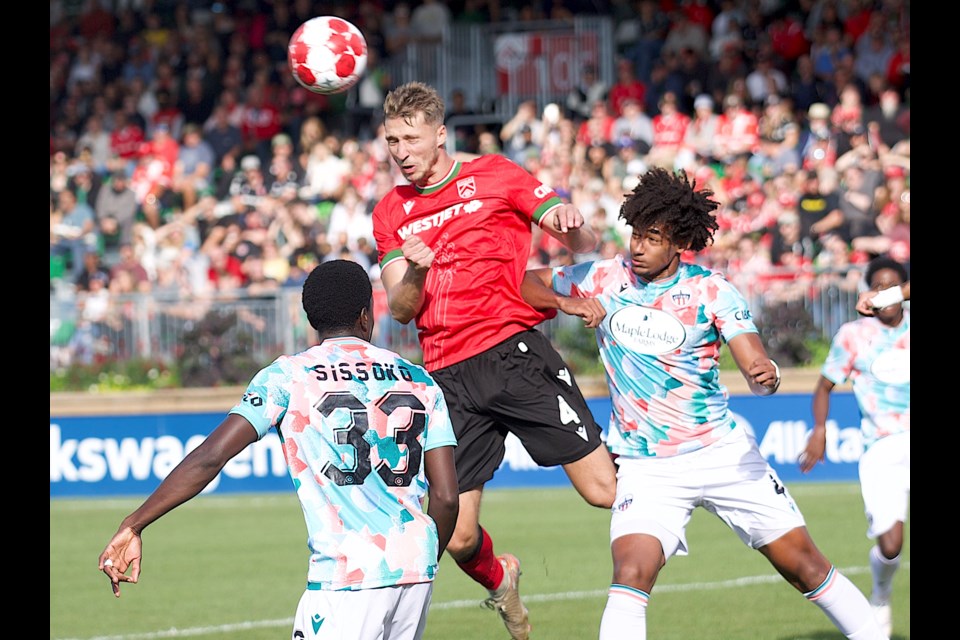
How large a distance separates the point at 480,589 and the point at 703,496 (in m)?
4.11

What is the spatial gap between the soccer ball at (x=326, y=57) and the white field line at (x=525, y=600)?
339 centimetres

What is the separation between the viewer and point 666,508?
6.79 m

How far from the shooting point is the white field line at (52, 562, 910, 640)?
904cm

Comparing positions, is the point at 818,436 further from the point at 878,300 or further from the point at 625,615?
the point at 625,615

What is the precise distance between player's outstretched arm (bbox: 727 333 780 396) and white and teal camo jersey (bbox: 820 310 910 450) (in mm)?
2972

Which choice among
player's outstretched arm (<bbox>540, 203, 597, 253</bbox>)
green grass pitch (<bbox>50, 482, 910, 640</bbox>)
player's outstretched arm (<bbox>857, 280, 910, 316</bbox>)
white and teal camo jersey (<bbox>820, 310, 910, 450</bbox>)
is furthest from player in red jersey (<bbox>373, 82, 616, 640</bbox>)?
white and teal camo jersey (<bbox>820, 310, 910, 450</bbox>)

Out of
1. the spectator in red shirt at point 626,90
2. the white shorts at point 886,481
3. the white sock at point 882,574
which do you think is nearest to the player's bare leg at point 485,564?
the white sock at point 882,574

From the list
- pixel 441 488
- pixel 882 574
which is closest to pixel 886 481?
pixel 882 574

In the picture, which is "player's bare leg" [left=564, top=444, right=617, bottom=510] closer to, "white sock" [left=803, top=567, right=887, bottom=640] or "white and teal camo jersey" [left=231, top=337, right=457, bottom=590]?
"white sock" [left=803, top=567, right=887, bottom=640]

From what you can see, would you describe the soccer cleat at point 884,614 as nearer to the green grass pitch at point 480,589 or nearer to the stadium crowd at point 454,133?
the green grass pitch at point 480,589
